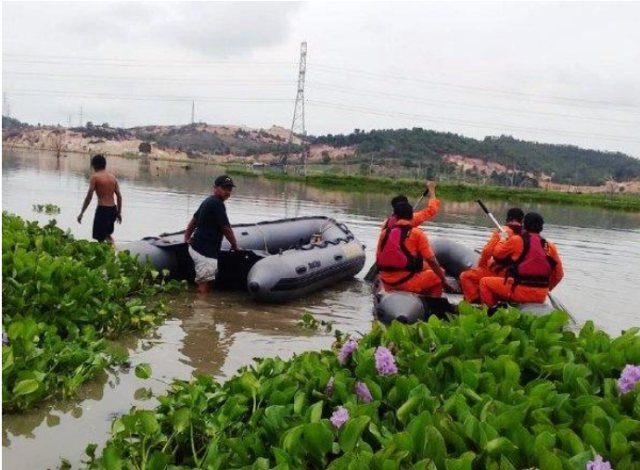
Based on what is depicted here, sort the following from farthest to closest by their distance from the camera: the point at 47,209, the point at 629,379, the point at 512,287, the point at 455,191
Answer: the point at 455,191
the point at 47,209
the point at 512,287
the point at 629,379

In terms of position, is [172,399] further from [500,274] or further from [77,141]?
[77,141]

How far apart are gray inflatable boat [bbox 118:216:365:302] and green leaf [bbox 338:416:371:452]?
4610mm

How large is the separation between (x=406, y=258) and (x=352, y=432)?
13.6ft

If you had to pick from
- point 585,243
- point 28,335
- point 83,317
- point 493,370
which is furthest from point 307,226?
point 585,243

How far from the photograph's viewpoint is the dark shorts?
7984mm

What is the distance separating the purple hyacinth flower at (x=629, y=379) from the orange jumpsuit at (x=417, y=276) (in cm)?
356

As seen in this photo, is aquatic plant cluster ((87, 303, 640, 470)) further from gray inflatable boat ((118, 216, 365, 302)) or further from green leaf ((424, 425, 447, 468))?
gray inflatable boat ((118, 216, 365, 302))

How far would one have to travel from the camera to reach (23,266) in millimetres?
5125

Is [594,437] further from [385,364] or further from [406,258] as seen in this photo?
[406,258]

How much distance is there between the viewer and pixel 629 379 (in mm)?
2699

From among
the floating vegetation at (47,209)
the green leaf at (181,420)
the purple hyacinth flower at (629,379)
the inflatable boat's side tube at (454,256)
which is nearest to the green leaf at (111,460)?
the green leaf at (181,420)

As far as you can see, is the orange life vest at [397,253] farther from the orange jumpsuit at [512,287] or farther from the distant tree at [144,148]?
the distant tree at [144,148]

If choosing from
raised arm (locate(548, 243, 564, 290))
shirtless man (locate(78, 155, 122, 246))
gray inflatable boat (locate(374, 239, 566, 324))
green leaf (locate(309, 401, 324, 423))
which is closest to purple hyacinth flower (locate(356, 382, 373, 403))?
green leaf (locate(309, 401, 324, 423))

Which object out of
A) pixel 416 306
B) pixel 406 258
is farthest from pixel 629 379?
pixel 406 258
